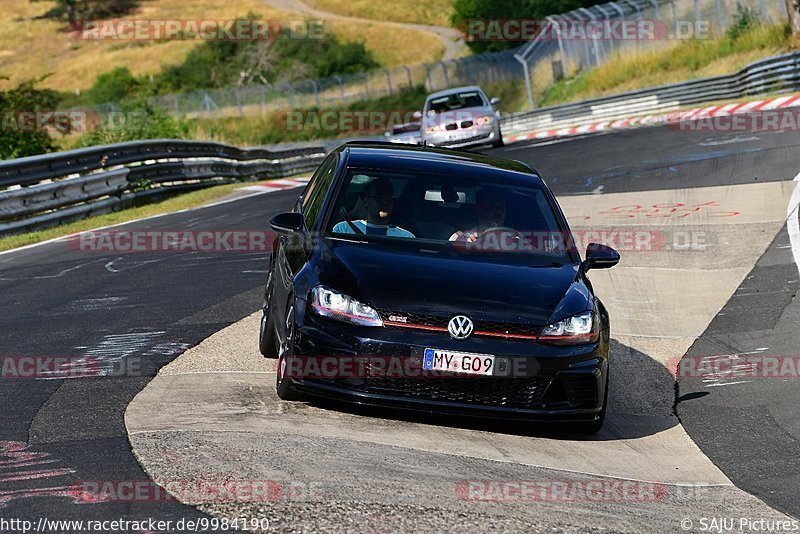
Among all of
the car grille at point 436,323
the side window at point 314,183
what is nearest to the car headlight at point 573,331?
the car grille at point 436,323

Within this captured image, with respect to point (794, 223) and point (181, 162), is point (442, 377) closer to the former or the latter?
point (794, 223)

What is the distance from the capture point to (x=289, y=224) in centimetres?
779

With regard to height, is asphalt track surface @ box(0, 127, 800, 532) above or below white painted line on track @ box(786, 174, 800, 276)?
above

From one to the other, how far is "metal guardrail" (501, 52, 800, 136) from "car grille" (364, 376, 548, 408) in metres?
27.0

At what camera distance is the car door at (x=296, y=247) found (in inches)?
291

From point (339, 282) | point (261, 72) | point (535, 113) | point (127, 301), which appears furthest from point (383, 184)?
point (261, 72)

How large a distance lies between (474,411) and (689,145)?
1811cm

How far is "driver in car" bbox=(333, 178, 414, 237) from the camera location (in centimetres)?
777

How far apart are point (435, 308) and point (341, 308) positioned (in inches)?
20.2

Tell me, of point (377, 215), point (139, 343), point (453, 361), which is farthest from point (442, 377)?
point (139, 343)

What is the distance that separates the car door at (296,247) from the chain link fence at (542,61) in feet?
114

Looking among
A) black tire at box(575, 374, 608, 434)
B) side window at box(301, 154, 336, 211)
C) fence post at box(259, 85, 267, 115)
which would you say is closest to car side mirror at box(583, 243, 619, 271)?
black tire at box(575, 374, 608, 434)

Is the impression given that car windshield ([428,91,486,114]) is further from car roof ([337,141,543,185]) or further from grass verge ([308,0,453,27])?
grass verge ([308,0,453,27])

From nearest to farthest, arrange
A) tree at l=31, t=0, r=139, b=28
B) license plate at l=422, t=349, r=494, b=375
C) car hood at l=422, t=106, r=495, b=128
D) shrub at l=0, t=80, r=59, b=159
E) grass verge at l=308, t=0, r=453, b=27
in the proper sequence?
license plate at l=422, t=349, r=494, b=375, shrub at l=0, t=80, r=59, b=159, car hood at l=422, t=106, r=495, b=128, grass verge at l=308, t=0, r=453, b=27, tree at l=31, t=0, r=139, b=28
